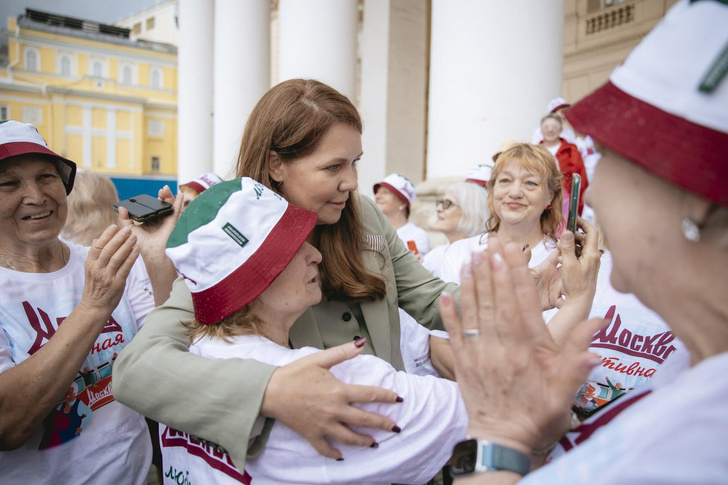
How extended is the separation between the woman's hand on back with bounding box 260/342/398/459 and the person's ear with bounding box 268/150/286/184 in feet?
2.70

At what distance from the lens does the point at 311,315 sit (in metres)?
1.67

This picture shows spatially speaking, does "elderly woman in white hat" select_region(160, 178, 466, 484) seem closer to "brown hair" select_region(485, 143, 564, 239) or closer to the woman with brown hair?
the woman with brown hair

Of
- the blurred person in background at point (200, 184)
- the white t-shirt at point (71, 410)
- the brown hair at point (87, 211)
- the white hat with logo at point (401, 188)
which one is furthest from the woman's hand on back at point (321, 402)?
the white hat with logo at point (401, 188)

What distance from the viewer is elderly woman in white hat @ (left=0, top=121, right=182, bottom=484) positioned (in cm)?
164

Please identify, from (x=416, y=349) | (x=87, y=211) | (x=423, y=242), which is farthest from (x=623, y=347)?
(x=87, y=211)

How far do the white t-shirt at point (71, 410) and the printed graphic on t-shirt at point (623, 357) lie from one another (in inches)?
72.2

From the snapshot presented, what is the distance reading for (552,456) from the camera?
3.33 ft

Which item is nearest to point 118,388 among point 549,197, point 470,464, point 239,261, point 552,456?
point 239,261

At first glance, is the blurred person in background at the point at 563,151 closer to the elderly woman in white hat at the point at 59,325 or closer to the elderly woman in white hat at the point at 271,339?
the elderly woman in white hat at the point at 59,325

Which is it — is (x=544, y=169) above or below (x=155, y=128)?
below

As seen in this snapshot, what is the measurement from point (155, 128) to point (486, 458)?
155 ft

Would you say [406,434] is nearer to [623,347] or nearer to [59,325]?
[623,347]

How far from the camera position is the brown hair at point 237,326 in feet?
4.56

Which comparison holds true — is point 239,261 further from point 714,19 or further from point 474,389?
point 714,19
